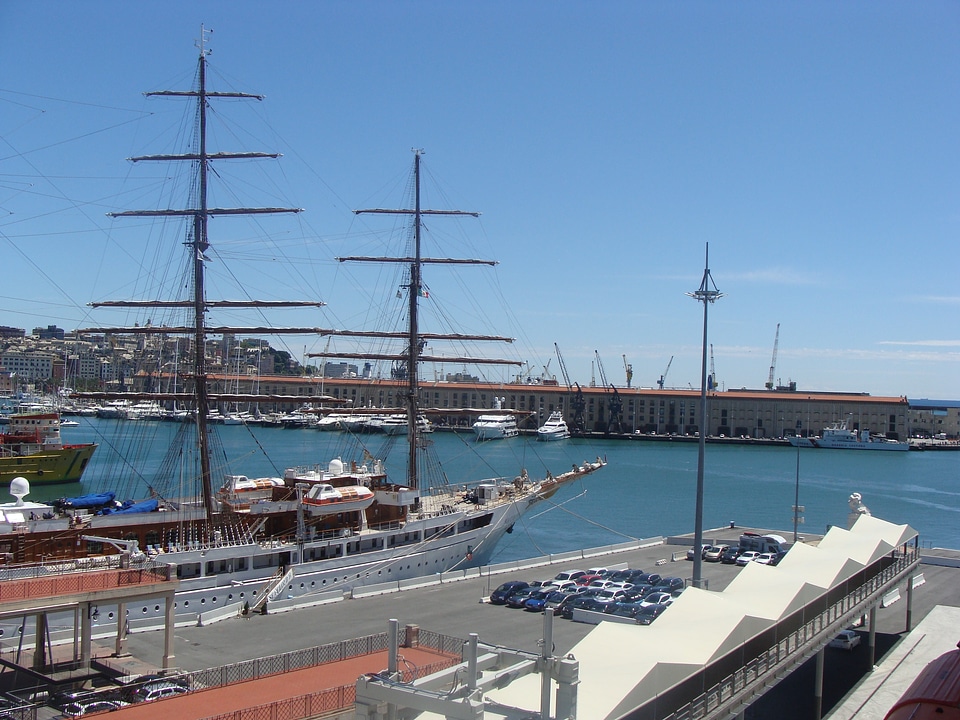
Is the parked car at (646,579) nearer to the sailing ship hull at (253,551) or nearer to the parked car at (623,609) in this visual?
the parked car at (623,609)

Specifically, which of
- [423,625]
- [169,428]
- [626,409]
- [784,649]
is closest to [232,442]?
[169,428]

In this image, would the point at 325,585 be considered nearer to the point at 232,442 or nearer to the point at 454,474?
the point at 454,474

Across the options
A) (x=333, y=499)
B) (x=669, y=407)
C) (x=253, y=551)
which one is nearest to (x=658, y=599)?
(x=333, y=499)

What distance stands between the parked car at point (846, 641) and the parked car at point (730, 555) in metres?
10.4

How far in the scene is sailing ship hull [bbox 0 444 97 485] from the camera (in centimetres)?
6700

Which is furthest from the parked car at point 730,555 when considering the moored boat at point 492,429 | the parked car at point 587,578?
the moored boat at point 492,429

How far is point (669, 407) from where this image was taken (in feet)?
466

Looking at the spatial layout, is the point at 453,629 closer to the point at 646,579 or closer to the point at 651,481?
the point at 646,579

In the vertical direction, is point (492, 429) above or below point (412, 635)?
below

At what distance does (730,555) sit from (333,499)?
14.8m

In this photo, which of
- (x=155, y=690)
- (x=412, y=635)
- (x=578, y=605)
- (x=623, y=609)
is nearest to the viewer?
(x=155, y=690)

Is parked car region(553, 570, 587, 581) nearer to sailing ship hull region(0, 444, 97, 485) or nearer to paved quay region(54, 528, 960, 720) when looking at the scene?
paved quay region(54, 528, 960, 720)

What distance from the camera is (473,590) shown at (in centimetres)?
2727

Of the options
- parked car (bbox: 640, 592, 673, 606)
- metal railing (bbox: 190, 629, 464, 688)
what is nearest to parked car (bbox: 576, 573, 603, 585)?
parked car (bbox: 640, 592, 673, 606)
